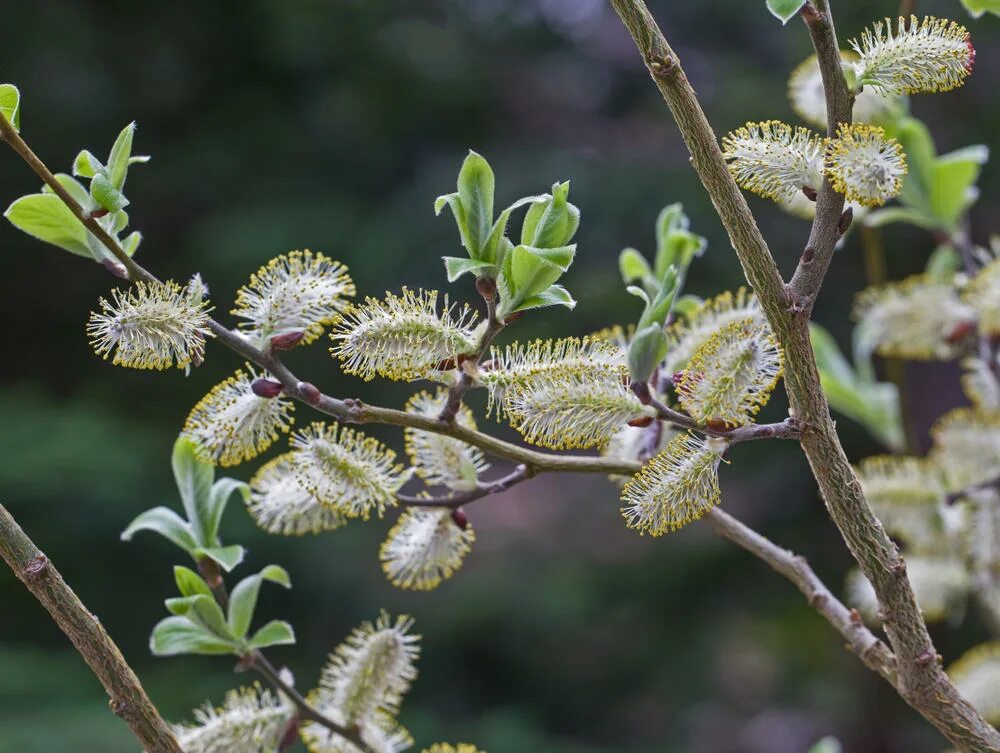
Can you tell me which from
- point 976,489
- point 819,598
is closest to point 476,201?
point 819,598

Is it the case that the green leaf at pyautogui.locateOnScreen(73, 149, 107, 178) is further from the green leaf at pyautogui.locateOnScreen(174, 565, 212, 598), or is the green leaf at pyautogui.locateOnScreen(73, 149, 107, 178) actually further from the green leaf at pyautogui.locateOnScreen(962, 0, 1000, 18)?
the green leaf at pyautogui.locateOnScreen(962, 0, 1000, 18)

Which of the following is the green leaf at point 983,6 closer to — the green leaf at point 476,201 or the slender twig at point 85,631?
the green leaf at point 476,201

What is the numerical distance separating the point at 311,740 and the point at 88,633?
6.7 inches

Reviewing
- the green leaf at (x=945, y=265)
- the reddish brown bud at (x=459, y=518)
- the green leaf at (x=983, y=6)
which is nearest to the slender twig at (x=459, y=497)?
the reddish brown bud at (x=459, y=518)

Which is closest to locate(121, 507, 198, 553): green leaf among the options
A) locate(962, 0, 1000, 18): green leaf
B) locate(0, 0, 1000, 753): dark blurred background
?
locate(962, 0, 1000, 18): green leaf

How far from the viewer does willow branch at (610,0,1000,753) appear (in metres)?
0.36

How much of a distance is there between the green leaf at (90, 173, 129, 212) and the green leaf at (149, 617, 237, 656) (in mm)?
178

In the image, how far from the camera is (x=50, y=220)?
413 mm

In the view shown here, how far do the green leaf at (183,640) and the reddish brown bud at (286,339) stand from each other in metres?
0.14

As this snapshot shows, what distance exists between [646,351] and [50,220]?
0.23 metres

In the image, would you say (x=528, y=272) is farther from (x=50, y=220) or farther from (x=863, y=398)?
(x=863, y=398)

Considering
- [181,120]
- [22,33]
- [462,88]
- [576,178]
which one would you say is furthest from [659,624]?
[22,33]

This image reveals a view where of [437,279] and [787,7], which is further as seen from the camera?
[437,279]

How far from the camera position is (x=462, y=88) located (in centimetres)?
292
